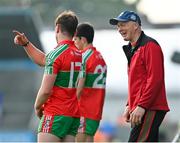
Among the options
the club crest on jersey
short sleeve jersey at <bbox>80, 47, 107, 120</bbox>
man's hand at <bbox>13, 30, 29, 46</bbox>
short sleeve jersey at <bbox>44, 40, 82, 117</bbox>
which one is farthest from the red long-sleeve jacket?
short sleeve jersey at <bbox>80, 47, 107, 120</bbox>

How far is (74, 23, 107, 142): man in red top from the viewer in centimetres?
1232

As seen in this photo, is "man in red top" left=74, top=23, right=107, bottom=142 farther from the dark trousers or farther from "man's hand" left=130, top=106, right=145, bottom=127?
"man's hand" left=130, top=106, right=145, bottom=127

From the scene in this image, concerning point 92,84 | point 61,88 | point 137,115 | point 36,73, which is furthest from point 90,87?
point 36,73

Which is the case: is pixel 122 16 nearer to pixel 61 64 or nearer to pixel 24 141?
pixel 61 64

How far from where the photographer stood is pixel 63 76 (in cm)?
1009

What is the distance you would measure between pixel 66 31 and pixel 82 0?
4276cm

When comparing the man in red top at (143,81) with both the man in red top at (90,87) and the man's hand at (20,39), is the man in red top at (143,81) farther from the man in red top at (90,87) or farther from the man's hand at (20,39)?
the man in red top at (90,87)

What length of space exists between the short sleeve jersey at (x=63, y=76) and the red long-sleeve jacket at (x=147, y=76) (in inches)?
22.1

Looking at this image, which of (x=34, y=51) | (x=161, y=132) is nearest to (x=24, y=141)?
(x=161, y=132)

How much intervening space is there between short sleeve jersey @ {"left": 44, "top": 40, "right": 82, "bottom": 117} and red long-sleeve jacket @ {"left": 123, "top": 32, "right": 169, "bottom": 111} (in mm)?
562

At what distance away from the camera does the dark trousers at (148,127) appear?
32.4 feet

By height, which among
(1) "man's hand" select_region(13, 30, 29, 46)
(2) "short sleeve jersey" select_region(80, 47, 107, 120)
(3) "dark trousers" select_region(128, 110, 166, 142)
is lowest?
(3) "dark trousers" select_region(128, 110, 166, 142)

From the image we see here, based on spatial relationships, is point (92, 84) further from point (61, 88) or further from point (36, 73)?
point (36, 73)

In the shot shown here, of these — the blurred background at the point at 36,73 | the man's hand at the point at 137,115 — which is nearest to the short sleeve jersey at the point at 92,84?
the man's hand at the point at 137,115
